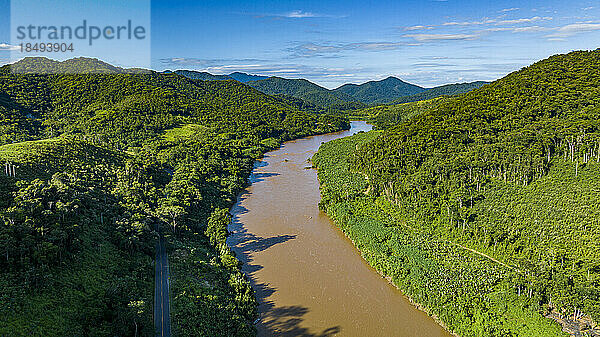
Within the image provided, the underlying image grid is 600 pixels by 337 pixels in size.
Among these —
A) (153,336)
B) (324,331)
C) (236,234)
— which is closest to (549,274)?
(324,331)

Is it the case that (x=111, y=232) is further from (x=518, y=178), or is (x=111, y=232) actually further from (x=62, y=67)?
(x=62, y=67)

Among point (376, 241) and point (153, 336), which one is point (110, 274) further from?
point (376, 241)

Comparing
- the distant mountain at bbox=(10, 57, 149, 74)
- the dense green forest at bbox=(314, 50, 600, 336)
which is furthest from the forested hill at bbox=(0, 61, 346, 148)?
the dense green forest at bbox=(314, 50, 600, 336)

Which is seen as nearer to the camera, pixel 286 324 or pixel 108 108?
pixel 286 324

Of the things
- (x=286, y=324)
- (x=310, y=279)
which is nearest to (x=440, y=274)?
(x=310, y=279)

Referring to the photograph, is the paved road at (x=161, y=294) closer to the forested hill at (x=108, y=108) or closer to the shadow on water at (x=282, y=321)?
the shadow on water at (x=282, y=321)
